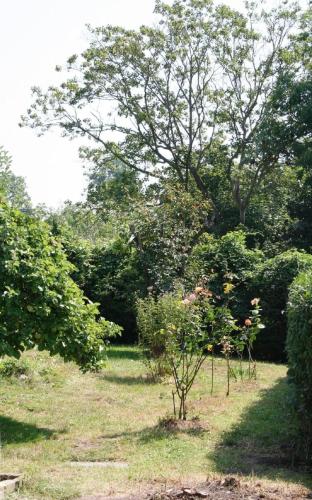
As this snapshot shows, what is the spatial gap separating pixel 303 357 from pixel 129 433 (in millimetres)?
2309

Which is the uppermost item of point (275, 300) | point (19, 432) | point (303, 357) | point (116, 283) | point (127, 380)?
point (116, 283)

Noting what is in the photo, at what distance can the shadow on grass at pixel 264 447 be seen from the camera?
5.91 meters

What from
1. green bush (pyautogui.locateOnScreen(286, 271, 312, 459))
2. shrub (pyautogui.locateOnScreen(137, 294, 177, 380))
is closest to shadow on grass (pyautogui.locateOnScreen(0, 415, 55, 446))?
green bush (pyautogui.locateOnScreen(286, 271, 312, 459))

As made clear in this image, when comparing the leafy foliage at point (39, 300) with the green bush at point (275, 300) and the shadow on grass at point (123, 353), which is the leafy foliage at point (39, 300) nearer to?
the shadow on grass at point (123, 353)

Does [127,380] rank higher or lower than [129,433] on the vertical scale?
higher

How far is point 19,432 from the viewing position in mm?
7117

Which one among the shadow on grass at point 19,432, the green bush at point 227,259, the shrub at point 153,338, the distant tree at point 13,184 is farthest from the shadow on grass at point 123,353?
the distant tree at point 13,184

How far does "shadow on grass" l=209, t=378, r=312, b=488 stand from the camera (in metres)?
5.91

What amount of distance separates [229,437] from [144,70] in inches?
815

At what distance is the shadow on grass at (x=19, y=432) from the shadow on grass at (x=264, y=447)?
6.63 feet

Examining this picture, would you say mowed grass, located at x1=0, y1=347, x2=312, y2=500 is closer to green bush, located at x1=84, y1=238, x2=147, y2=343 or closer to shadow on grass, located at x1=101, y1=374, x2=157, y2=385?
shadow on grass, located at x1=101, y1=374, x2=157, y2=385

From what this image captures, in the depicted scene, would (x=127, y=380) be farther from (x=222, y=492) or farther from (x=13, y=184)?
(x=13, y=184)

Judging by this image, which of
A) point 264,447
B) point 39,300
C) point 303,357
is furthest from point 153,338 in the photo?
point 303,357

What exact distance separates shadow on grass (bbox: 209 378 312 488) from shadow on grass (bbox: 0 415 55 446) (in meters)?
2.02
